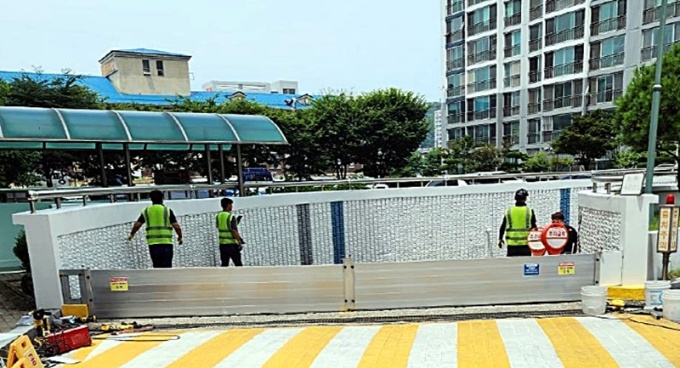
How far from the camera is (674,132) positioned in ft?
41.5

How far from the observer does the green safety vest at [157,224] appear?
721 centimetres

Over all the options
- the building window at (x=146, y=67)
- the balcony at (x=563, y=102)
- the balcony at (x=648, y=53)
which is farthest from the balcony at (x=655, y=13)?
the building window at (x=146, y=67)

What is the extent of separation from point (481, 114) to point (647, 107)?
30.8 metres

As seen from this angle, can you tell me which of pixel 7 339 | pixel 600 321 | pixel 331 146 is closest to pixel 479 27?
pixel 331 146

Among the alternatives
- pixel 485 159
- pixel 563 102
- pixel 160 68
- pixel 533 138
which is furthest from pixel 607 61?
pixel 160 68

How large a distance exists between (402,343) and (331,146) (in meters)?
24.9

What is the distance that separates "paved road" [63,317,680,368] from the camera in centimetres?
440

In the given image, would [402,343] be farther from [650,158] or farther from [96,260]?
[650,158]

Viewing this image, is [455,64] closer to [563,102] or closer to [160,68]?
[563,102]

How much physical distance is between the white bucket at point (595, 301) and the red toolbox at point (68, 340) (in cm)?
629

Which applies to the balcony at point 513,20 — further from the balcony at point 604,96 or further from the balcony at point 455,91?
the balcony at point 604,96

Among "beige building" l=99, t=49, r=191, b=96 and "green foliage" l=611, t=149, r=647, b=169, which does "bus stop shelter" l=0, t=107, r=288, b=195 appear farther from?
"beige building" l=99, t=49, r=191, b=96

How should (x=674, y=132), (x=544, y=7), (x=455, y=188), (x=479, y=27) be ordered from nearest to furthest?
(x=455, y=188), (x=674, y=132), (x=544, y=7), (x=479, y=27)

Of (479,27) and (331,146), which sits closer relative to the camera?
(331,146)
